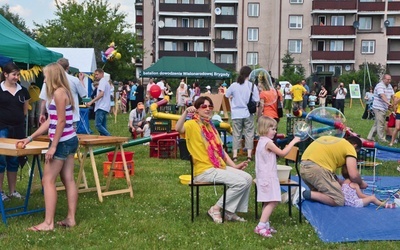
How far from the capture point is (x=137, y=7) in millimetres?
80000

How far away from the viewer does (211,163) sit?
572 centimetres

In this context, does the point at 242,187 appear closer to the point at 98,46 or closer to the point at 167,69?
the point at 167,69

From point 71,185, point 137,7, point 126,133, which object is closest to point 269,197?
point 71,185

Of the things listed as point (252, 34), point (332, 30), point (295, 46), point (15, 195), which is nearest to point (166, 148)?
point (15, 195)

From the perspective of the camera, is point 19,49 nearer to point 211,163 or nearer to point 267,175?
point 211,163

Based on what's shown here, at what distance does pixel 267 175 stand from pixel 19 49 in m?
7.23

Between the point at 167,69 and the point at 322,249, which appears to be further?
the point at 167,69

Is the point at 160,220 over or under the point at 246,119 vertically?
under

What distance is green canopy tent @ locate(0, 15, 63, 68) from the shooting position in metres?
10.5

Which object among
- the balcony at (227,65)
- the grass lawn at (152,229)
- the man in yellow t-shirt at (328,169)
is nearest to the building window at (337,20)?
the balcony at (227,65)

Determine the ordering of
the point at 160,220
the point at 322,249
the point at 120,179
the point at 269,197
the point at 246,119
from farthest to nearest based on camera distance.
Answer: the point at 246,119
the point at 120,179
the point at 160,220
the point at 269,197
the point at 322,249

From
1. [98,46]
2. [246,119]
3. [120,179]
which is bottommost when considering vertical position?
[120,179]

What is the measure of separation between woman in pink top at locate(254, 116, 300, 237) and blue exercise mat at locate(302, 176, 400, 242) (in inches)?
22.2

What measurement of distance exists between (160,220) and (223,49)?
4956cm
